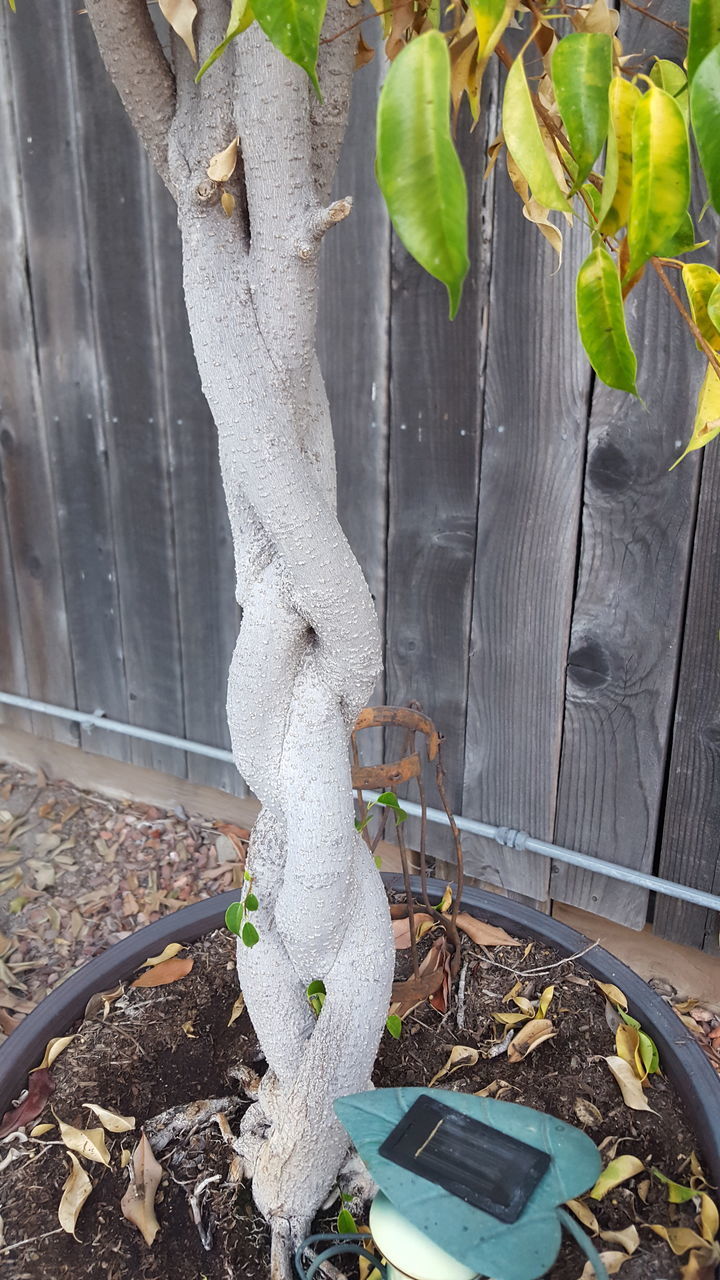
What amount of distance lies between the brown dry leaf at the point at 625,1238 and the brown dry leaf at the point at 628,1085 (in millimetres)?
160

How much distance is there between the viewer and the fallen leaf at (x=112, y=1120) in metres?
1.08

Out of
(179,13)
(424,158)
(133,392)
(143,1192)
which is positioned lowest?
(143,1192)

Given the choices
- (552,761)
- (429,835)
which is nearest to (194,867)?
(429,835)

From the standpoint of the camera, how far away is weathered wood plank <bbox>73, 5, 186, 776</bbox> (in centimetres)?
176

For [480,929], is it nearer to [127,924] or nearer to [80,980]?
[80,980]

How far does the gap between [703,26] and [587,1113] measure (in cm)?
107

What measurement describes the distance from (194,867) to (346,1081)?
1242mm

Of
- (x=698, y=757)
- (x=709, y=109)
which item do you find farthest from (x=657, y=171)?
(x=698, y=757)

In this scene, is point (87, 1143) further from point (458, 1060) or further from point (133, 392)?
point (133, 392)

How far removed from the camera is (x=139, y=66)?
0.75m

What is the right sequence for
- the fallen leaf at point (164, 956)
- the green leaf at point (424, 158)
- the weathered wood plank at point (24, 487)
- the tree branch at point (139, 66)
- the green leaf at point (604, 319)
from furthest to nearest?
1. the weathered wood plank at point (24, 487)
2. the fallen leaf at point (164, 956)
3. the tree branch at point (139, 66)
4. the green leaf at point (604, 319)
5. the green leaf at point (424, 158)

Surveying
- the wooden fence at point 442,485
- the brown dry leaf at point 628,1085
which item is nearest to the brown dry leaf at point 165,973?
the brown dry leaf at point 628,1085

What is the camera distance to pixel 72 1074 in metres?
1.13

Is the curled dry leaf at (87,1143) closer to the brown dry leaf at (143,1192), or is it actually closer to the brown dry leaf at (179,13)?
the brown dry leaf at (143,1192)
